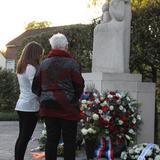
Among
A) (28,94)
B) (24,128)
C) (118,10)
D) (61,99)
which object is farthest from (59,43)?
(118,10)

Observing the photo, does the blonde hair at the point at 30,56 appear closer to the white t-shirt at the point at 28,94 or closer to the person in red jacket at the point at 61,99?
the white t-shirt at the point at 28,94

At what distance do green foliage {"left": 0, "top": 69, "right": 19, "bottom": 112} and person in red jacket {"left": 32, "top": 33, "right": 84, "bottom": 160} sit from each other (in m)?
15.6

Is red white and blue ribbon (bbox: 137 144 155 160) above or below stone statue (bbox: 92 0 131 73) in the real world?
below

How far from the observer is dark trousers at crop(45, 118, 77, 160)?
19.3 feet

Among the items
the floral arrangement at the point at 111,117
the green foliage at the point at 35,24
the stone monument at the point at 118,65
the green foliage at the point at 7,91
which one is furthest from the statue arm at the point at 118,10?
the green foliage at the point at 35,24

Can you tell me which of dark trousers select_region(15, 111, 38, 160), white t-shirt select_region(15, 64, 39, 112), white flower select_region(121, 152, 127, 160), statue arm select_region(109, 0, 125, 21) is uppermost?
statue arm select_region(109, 0, 125, 21)

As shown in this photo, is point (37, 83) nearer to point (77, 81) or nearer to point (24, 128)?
point (77, 81)

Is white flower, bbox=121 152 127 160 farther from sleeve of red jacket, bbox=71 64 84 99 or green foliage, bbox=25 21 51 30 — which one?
green foliage, bbox=25 21 51 30

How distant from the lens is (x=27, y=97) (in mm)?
6832

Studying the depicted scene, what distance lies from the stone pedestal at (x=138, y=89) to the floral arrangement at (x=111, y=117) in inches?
11.5

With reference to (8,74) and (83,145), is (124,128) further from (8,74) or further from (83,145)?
(8,74)

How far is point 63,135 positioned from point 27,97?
45.0 inches

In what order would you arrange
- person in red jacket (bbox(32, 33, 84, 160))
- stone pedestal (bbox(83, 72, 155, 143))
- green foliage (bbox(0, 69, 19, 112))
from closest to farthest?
person in red jacket (bbox(32, 33, 84, 160))
stone pedestal (bbox(83, 72, 155, 143))
green foliage (bbox(0, 69, 19, 112))

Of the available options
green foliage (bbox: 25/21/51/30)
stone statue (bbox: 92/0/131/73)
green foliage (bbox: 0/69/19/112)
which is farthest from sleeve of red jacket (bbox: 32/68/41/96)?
green foliage (bbox: 25/21/51/30)
